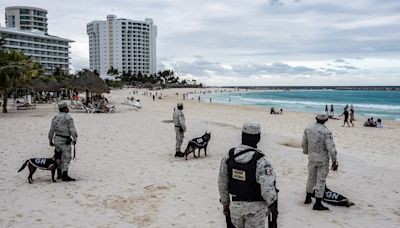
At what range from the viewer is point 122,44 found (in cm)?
17350

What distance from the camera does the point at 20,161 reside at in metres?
9.65

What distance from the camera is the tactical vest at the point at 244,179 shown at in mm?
3135

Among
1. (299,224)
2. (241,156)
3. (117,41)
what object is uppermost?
(117,41)

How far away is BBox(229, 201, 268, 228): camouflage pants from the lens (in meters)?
3.29

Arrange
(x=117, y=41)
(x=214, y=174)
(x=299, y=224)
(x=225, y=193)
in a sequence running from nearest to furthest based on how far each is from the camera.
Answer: (x=225, y=193)
(x=299, y=224)
(x=214, y=174)
(x=117, y=41)

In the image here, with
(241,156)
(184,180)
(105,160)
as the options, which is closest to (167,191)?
(184,180)

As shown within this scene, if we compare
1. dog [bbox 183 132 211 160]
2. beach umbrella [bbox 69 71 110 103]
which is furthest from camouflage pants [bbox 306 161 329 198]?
beach umbrella [bbox 69 71 110 103]

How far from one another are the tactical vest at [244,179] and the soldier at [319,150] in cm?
316

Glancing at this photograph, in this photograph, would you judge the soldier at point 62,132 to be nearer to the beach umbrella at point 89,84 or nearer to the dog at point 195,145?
the dog at point 195,145

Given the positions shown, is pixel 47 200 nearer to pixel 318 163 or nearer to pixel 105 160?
pixel 105 160

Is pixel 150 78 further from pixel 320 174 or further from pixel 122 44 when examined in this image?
pixel 320 174

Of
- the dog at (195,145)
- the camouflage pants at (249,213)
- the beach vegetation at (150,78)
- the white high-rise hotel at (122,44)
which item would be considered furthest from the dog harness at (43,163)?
the white high-rise hotel at (122,44)

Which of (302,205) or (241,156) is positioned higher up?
(241,156)

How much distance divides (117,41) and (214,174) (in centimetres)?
17047
